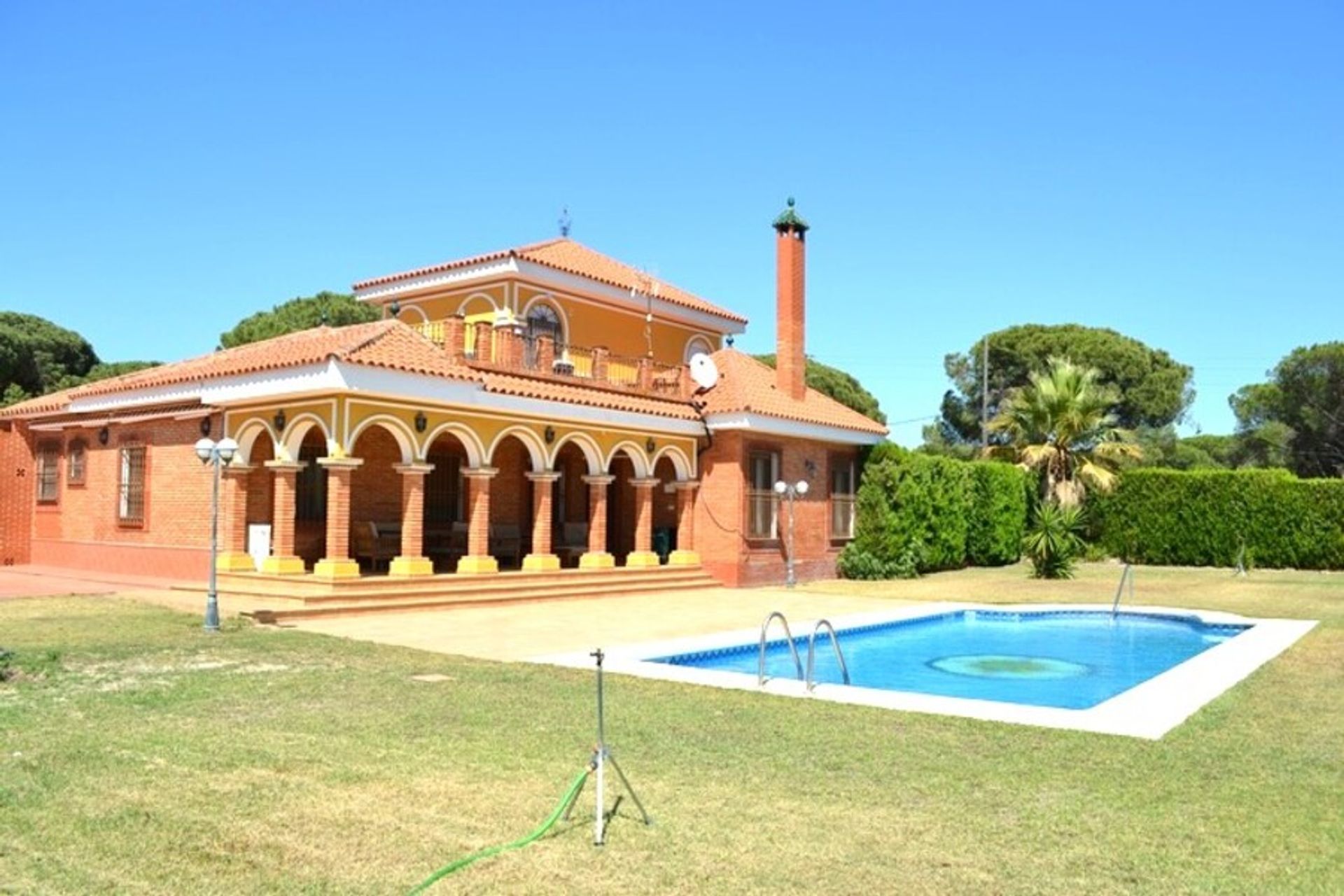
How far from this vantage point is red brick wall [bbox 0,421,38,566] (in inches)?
979

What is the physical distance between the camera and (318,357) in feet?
57.9

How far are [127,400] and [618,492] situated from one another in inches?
444

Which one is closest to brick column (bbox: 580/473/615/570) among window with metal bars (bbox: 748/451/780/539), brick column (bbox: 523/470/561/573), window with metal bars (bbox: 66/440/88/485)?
brick column (bbox: 523/470/561/573)

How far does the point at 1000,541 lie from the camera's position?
3303 cm

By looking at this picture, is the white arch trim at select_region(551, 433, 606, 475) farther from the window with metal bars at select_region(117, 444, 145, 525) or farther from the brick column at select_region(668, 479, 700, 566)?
the window with metal bars at select_region(117, 444, 145, 525)

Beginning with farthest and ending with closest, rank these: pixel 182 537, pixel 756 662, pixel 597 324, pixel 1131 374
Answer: pixel 1131 374
pixel 597 324
pixel 182 537
pixel 756 662

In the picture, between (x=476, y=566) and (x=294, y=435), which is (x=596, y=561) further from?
(x=294, y=435)

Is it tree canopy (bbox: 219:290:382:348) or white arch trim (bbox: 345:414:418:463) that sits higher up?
tree canopy (bbox: 219:290:382:348)

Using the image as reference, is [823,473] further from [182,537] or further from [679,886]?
[679,886]

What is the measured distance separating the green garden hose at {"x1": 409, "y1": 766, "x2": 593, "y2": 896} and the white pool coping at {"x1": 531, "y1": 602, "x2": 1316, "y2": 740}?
4451 mm

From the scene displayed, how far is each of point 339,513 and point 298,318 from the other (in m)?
29.5

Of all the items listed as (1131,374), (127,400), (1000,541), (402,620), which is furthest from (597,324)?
(1131,374)

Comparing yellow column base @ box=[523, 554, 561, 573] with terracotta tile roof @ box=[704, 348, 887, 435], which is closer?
yellow column base @ box=[523, 554, 561, 573]

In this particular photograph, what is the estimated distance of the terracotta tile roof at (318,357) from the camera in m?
18.4
